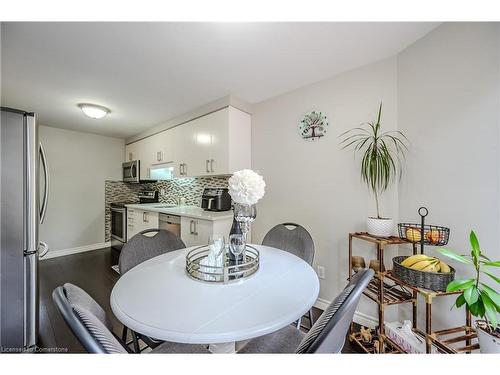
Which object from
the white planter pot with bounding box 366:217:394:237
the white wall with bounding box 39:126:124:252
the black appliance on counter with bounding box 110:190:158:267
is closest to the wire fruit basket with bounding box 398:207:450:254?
the white planter pot with bounding box 366:217:394:237

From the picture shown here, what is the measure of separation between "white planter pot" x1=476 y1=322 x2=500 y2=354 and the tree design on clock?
62.8 inches

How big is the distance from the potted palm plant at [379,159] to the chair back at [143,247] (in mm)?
1486

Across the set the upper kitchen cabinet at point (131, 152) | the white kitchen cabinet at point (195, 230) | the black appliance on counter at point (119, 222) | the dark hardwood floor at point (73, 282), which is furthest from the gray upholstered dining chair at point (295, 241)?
the upper kitchen cabinet at point (131, 152)

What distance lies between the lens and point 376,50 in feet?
4.91

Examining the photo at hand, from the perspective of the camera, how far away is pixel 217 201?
246 cm

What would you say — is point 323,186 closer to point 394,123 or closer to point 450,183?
point 394,123

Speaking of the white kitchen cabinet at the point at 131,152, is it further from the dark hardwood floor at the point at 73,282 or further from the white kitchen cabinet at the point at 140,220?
the dark hardwood floor at the point at 73,282

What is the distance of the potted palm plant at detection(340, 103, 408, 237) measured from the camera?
1433 millimetres

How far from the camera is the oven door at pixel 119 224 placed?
11.3ft

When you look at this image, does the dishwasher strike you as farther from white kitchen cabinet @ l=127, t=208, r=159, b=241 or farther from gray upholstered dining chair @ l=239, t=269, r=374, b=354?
gray upholstered dining chair @ l=239, t=269, r=374, b=354

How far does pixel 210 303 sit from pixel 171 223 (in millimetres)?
2157

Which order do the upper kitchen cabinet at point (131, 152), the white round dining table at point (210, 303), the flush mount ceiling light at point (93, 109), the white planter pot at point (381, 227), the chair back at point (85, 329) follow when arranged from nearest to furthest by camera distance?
the chair back at point (85, 329), the white round dining table at point (210, 303), the white planter pot at point (381, 227), the flush mount ceiling light at point (93, 109), the upper kitchen cabinet at point (131, 152)
